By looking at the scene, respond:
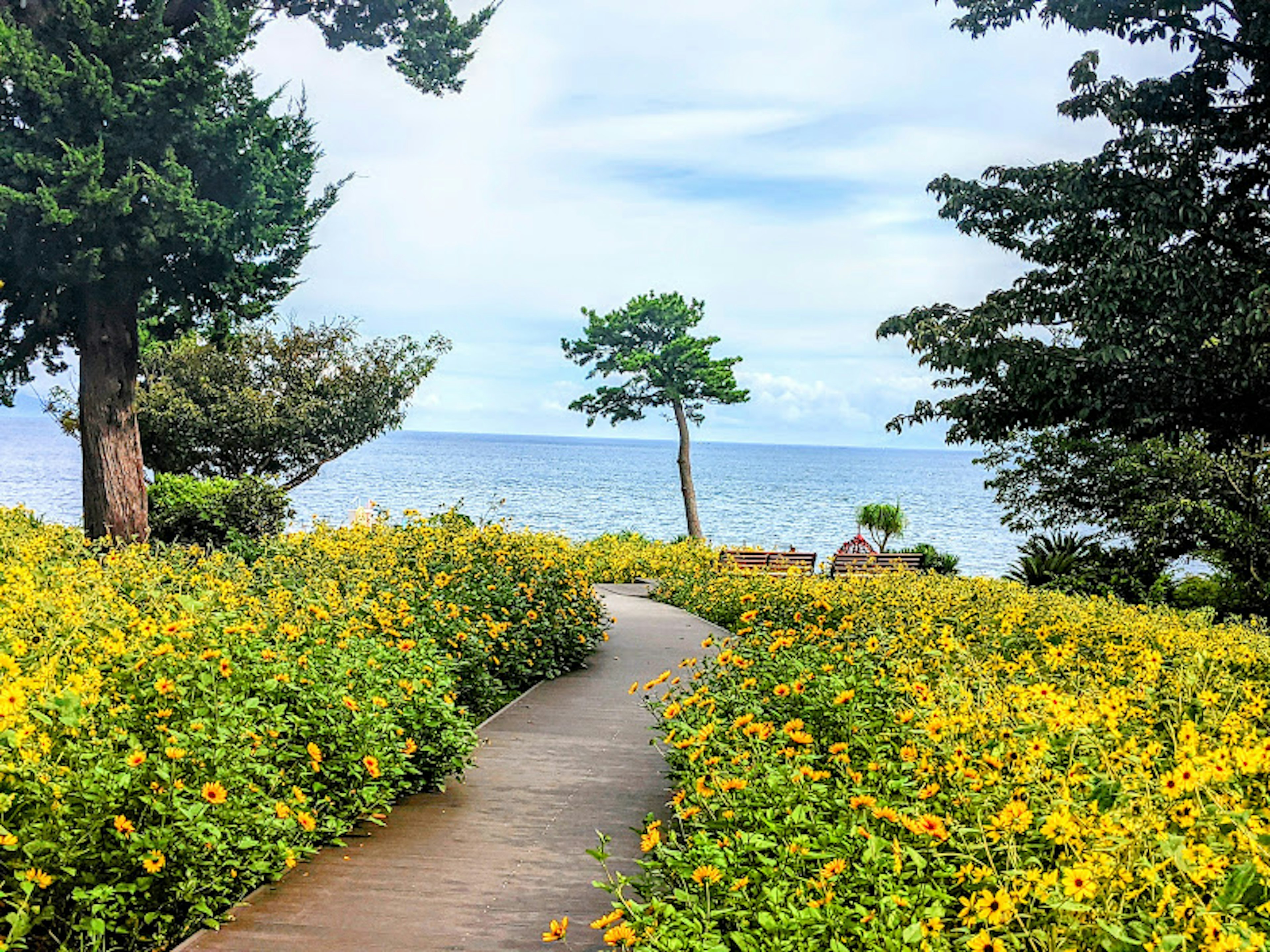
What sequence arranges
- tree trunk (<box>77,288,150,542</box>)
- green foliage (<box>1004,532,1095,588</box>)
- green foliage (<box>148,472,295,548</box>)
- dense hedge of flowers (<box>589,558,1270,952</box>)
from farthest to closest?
green foliage (<box>148,472,295,548</box>), green foliage (<box>1004,532,1095,588</box>), tree trunk (<box>77,288,150,542</box>), dense hedge of flowers (<box>589,558,1270,952</box>)

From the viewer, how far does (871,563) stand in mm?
18203

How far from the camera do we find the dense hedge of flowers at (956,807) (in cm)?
249

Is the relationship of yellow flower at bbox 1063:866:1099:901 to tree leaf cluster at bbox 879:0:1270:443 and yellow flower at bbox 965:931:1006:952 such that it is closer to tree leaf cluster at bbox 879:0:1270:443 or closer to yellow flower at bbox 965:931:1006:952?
yellow flower at bbox 965:931:1006:952

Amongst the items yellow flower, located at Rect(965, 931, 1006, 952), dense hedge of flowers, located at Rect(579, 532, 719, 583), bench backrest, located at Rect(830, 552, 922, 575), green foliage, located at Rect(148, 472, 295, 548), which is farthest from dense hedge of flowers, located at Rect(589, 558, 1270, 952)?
green foliage, located at Rect(148, 472, 295, 548)

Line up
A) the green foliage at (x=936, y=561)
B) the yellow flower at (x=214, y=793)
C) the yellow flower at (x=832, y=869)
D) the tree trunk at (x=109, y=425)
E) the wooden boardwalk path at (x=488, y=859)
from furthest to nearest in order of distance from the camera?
the green foliage at (x=936, y=561), the tree trunk at (x=109, y=425), the wooden boardwalk path at (x=488, y=859), the yellow flower at (x=214, y=793), the yellow flower at (x=832, y=869)

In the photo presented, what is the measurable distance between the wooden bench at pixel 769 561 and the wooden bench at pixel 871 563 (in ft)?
1.48

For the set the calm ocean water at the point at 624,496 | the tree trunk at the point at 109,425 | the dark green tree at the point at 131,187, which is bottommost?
the calm ocean water at the point at 624,496

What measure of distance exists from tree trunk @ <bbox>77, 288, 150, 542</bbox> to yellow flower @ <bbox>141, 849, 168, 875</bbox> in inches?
465

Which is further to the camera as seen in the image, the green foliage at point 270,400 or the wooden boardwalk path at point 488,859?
the green foliage at point 270,400

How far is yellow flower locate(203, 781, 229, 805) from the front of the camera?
365cm

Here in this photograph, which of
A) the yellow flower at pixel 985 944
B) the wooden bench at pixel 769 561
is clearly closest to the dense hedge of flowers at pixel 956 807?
the yellow flower at pixel 985 944

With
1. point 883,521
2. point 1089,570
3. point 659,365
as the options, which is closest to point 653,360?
point 659,365

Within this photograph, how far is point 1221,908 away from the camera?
7.57 feet

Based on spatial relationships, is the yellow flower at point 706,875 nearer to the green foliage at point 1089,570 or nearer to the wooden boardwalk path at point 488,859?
the wooden boardwalk path at point 488,859
